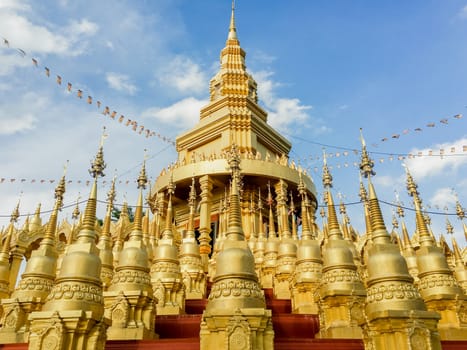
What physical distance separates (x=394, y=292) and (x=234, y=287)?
10.1ft

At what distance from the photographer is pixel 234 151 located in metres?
10.6

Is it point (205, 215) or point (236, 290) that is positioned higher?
point (205, 215)

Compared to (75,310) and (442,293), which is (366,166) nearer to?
(442,293)

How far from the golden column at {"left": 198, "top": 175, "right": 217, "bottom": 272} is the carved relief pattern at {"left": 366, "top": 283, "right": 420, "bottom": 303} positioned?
43.6 feet

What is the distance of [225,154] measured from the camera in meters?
29.5

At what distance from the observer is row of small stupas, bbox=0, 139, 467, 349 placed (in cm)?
725

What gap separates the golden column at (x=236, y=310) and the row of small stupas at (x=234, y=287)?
0.02 m

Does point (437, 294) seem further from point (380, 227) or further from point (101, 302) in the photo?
point (101, 302)

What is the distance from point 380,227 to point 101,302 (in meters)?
6.04

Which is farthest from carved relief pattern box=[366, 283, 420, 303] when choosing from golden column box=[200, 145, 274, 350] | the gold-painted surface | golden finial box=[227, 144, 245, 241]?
the gold-painted surface

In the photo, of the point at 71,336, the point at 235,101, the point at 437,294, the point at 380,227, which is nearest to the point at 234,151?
the point at 380,227

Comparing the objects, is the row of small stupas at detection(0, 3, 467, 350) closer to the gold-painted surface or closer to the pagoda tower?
the gold-painted surface

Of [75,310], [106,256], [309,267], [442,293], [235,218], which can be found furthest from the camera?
[106,256]

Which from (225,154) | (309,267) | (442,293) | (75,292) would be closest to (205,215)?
(225,154)
